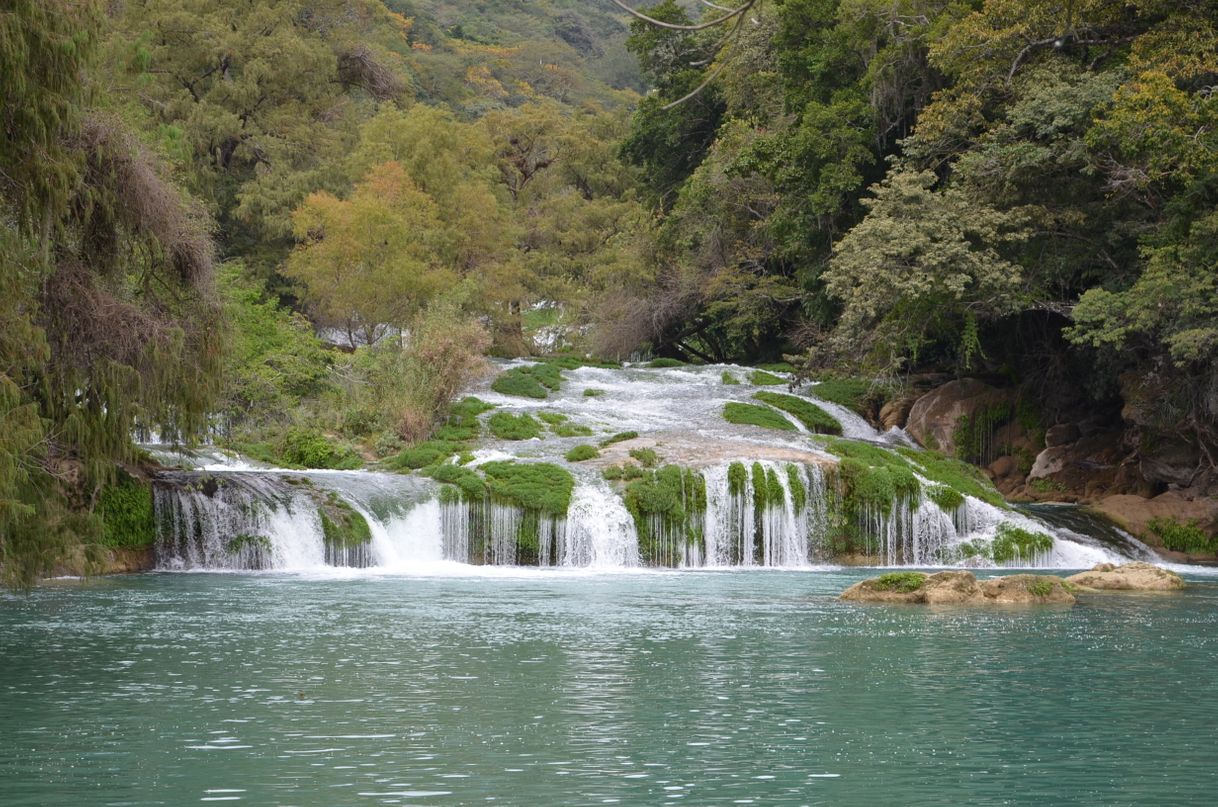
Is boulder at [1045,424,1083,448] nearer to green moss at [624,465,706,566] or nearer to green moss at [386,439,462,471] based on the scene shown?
green moss at [624,465,706,566]

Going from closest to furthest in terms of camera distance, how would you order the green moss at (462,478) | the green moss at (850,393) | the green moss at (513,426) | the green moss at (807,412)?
1. the green moss at (462,478)
2. the green moss at (513,426)
3. the green moss at (807,412)
4. the green moss at (850,393)

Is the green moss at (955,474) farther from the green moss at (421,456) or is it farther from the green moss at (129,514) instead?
the green moss at (129,514)

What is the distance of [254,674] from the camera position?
12258 millimetres

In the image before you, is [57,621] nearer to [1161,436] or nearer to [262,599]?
[262,599]

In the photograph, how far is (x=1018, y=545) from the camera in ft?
87.1

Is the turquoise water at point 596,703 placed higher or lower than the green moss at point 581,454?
lower

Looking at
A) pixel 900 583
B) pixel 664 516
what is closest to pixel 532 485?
pixel 664 516

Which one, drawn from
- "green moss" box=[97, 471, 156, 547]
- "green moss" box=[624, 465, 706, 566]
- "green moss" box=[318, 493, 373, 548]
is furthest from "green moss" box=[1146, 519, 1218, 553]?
"green moss" box=[97, 471, 156, 547]

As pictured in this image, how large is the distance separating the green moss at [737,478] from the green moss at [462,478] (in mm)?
4582

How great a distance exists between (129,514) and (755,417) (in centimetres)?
1535

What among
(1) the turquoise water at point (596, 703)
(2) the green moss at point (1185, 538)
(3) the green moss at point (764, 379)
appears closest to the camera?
(1) the turquoise water at point (596, 703)

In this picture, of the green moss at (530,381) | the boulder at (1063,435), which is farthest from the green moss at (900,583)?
the green moss at (530,381)

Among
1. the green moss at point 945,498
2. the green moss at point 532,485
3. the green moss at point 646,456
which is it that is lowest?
the green moss at point 945,498

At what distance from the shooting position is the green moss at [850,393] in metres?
36.8
